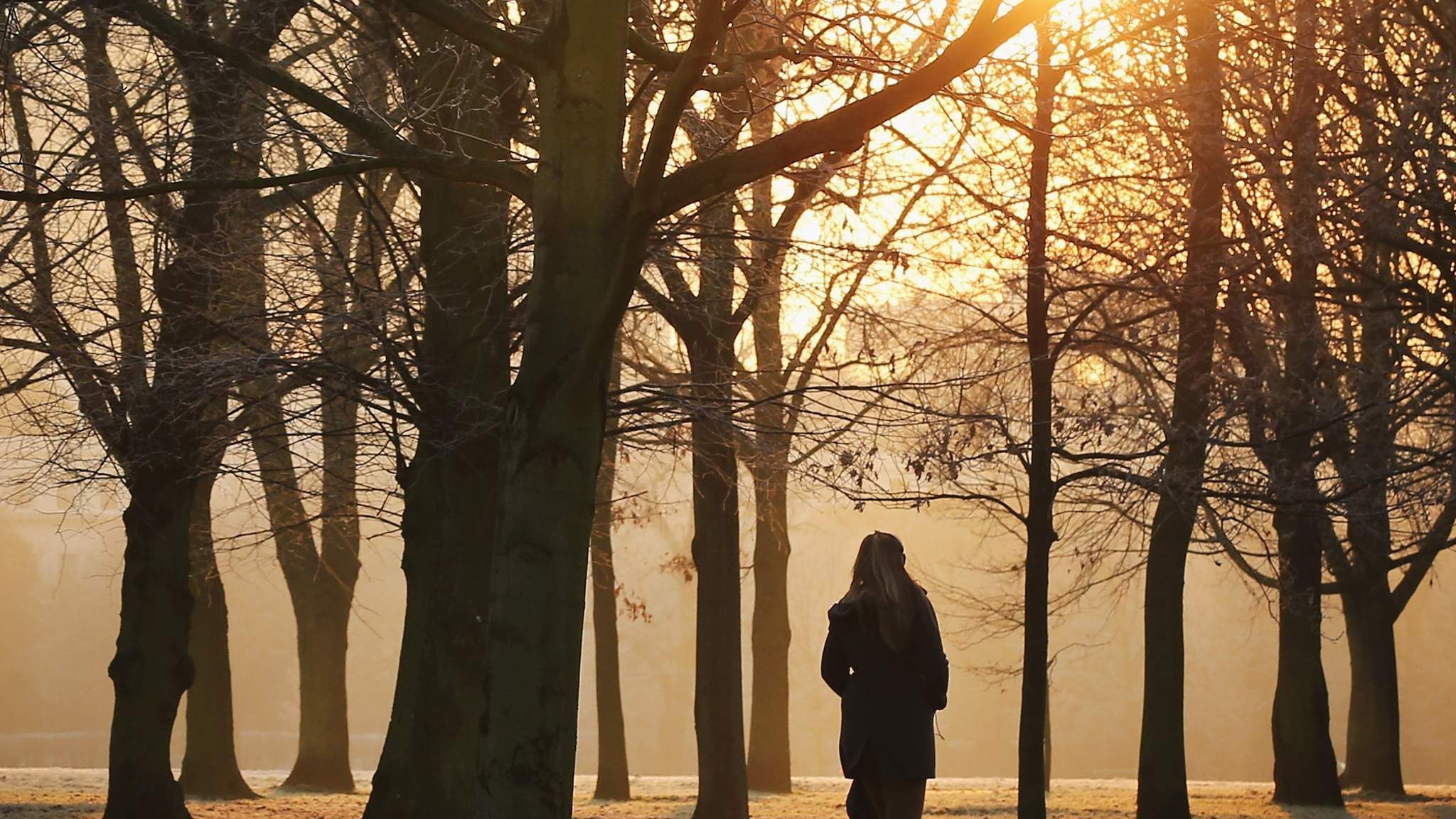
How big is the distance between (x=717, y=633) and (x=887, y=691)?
636 centimetres

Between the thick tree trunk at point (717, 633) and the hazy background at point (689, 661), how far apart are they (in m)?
23.5

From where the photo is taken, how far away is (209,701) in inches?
614

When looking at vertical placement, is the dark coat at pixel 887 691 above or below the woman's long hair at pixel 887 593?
below

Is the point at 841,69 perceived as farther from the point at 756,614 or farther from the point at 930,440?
the point at 756,614

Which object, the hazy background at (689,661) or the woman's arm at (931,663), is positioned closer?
the woman's arm at (931,663)

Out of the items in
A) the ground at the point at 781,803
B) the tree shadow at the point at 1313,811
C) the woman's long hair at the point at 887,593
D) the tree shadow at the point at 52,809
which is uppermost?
the woman's long hair at the point at 887,593

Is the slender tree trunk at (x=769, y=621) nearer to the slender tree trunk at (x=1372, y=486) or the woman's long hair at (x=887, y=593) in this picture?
the slender tree trunk at (x=1372, y=486)

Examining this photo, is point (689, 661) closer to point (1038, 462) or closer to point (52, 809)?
point (52, 809)

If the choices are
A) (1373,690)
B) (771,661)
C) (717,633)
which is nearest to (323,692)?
(771,661)

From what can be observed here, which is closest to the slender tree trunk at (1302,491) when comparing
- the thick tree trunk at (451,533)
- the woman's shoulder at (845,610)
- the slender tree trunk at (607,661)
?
the woman's shoulder at (845,610)

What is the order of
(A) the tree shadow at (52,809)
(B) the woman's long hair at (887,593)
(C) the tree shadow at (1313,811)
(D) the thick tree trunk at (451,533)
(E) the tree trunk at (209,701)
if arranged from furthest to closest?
(E) the tree trunk at (209,701) < (C) the tree shadow at (1313,811) < (A) the tree shadow at (52,809) < (D) the thick tree trunk at (451,533) < (B) the woman's long hair at (887,593)

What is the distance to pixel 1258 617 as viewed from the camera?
37219 mm

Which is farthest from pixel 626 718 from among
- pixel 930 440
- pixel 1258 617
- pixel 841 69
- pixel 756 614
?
pixel 841 69

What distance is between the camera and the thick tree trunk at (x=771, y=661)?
1869 cm
